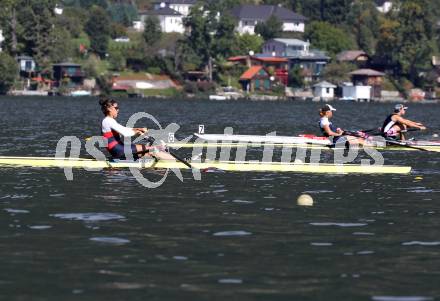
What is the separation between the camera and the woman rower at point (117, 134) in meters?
29.3

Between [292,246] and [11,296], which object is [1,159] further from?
[11,296]

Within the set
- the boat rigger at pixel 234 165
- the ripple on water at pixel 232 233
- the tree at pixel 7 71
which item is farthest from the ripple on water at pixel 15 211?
the tree at pixel 7 71

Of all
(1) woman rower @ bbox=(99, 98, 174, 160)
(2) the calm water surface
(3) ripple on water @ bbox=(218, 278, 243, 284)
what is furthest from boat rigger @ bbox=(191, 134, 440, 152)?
(3) ripple on water @ bbox=(218, 278, 243, 284)

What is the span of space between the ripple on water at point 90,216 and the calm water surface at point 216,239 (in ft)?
0.07

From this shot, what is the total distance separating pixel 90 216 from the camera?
2234cm

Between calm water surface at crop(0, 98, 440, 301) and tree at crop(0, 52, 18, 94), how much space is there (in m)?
166

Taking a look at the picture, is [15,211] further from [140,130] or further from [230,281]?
[230,281]

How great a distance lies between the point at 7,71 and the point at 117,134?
16785 cm

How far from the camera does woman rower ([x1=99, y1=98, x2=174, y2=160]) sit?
96.0ft

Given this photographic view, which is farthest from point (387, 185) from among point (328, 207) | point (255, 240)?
point (255, 240)

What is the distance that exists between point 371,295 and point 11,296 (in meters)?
5.01

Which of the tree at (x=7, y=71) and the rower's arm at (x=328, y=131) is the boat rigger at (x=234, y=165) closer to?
the rower's arm at (x=328, y=131)

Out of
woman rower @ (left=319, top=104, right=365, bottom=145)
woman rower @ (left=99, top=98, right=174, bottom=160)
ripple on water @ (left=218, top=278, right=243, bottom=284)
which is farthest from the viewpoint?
woman rower @ (left=319, top=104, right=365, bottom=145)

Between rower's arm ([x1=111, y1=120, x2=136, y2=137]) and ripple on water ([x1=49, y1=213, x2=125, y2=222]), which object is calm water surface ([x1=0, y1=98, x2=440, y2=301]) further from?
rower's arm ([x1=111, y1=120, x2=136, y2=137])
